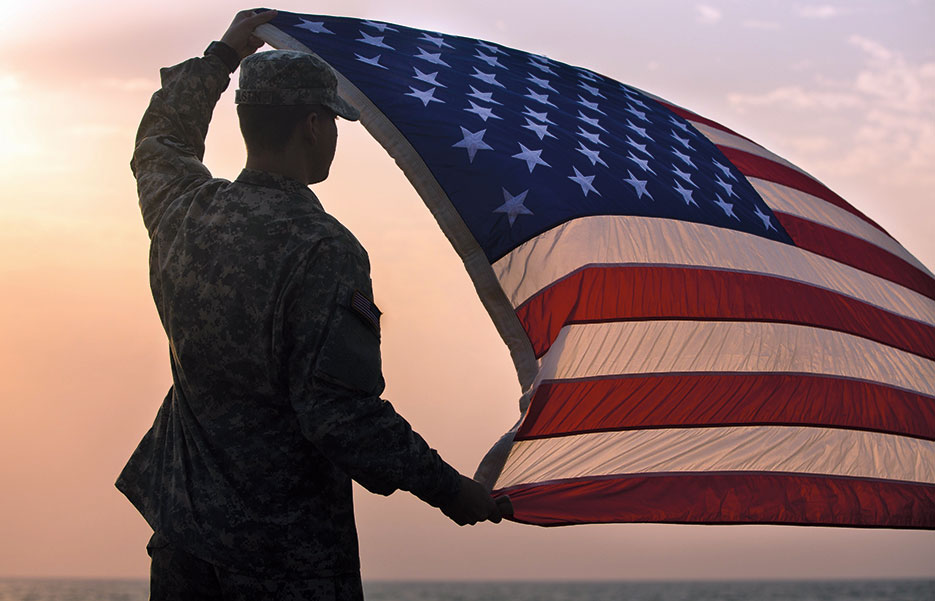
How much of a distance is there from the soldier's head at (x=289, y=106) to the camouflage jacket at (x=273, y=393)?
85mm

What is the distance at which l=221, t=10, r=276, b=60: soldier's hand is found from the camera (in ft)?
10.3

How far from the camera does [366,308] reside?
6.84 feet

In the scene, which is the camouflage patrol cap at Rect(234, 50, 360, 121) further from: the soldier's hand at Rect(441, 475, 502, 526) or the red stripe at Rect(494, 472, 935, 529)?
the red stripe at Rect(494, 472, 935, 529)

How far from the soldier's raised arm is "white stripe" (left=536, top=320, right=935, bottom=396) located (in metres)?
1.38

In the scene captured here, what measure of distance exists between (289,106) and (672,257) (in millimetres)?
2060

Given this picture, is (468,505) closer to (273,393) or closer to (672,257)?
(273,393)

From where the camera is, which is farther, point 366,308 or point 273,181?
point 273,181

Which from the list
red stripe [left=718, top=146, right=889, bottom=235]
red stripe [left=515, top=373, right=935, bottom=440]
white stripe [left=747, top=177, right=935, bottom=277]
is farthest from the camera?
red stripe [left=718, top=146, right=889, bottom=235]

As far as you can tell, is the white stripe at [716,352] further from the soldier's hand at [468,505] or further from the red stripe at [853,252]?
the soldier's hand at [468,505]

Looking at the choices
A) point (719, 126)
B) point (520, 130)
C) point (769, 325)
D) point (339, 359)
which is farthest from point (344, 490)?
point (719, 126)

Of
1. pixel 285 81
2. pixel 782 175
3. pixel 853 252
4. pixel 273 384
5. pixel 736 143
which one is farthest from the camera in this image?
pixel 736 143

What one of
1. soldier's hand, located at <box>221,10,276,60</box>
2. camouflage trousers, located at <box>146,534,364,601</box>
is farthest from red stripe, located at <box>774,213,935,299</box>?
camouflage trousers, located at <box>146,534,364,601</box>

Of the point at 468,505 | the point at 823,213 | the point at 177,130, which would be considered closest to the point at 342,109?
the point at 177,130

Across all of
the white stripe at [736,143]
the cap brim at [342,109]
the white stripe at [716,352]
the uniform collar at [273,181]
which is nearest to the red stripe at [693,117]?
the white stripe at [736,143]
